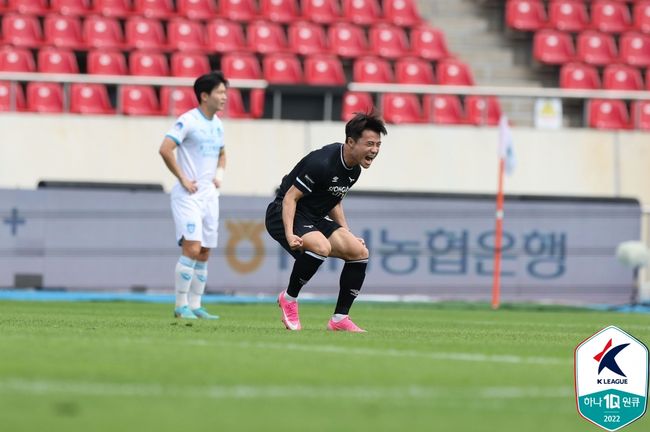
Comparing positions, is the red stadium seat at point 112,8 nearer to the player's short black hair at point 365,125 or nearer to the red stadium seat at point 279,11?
the red stadium seat at point 279,11

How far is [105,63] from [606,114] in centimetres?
749

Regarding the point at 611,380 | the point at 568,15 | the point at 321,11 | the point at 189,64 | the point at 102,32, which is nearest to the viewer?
the point at 611,380

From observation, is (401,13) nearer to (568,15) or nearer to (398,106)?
(568,15)

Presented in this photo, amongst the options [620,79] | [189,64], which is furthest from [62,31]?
[620,79]

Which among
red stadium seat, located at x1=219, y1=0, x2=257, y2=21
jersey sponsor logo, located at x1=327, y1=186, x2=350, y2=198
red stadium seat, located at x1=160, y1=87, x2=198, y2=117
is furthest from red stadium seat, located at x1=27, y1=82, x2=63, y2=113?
jersey sponsor logo, located at x1=327, y1=186, x2=350, y2=198

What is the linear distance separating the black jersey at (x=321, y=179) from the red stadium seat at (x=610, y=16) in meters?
14.7

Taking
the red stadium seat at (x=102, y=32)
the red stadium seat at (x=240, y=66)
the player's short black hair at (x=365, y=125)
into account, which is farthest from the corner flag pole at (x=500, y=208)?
the player's short black hair at (x=365, y=125)

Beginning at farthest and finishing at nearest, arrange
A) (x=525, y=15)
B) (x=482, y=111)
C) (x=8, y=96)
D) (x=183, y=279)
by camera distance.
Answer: (x=525, y=15), (x=482, y=111), (x=8, y=96), (x=183, y=279)

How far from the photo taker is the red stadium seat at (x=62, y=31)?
20.7 metres

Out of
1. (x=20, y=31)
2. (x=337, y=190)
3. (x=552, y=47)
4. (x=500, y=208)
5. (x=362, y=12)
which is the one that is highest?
(x=362, y=12)

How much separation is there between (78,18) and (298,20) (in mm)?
3491

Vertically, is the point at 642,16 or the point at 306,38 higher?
the point at 642,16

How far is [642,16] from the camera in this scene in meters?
23.3

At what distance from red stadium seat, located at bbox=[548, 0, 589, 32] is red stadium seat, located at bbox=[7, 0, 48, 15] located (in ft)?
27.5
